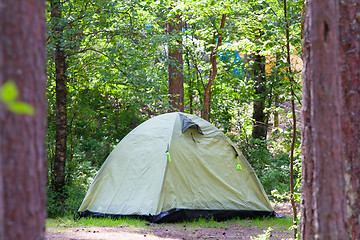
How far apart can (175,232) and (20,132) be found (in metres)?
5.31

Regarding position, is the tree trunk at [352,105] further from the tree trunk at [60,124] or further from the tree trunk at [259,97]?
the tree trunk at [259,97]

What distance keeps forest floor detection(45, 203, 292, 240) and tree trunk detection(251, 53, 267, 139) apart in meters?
6.08

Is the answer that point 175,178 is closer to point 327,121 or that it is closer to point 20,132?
point 327,121

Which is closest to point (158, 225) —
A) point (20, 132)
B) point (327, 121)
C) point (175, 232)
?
point (175, 232)

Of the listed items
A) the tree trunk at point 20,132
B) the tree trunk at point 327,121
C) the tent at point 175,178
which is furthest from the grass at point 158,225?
the tree trunk at point 20,132

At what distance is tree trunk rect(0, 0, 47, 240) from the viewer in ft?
5.59

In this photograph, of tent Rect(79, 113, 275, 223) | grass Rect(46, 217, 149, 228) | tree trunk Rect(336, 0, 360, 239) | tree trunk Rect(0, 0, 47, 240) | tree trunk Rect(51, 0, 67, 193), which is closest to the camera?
tree trunk Rect(0, 0, 47, 240)

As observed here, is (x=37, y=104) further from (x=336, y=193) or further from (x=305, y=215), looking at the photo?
(x=305, y=215)

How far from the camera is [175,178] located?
7926mm

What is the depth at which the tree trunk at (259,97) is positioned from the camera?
14.0 metres

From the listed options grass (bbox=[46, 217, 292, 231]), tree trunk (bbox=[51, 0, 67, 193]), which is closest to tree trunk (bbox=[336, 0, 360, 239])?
grass (bbox=[46, 217, 292, 231])

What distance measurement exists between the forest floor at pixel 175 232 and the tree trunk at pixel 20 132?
3.94 meters

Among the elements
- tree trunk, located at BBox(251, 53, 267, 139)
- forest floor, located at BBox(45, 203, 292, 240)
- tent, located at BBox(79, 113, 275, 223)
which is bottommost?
forest floor, located at BBox(45, 203, 292, 240)

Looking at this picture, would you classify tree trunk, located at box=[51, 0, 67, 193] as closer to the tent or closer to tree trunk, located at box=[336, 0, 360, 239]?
the tent
